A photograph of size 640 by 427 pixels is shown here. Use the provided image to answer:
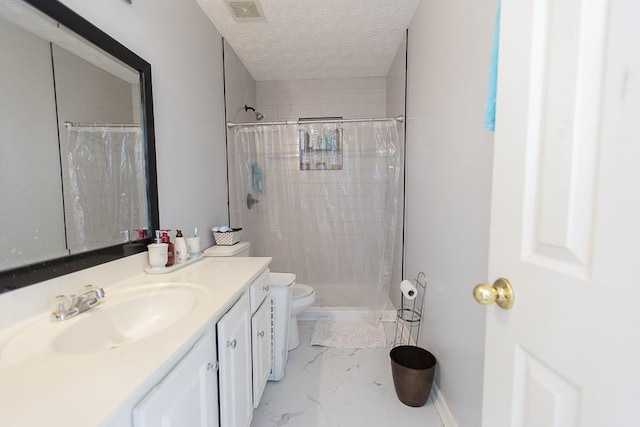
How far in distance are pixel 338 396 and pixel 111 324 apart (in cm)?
130

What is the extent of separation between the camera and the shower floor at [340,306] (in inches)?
102

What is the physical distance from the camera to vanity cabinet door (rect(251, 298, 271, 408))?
4.49ft

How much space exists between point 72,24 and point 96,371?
1.15 meters

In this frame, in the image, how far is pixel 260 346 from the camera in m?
1.46

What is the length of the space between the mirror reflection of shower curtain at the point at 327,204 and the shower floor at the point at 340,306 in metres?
0.02

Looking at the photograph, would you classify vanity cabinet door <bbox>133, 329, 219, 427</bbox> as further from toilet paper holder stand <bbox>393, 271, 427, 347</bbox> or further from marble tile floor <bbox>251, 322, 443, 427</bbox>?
toilet paper holder stand <bbox>393, 271, 427, 347</bbox>

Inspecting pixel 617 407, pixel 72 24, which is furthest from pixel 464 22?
pixel 72 24

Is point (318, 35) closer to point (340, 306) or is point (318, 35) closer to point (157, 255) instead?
point (157, 255)

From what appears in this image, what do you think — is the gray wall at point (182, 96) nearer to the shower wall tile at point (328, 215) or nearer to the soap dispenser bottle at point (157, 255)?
the soap dispenser bottle at point (157, 255)

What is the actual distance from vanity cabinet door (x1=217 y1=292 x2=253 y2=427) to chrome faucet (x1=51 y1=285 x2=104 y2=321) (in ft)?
1.39

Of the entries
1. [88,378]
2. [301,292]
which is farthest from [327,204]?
[88,378]

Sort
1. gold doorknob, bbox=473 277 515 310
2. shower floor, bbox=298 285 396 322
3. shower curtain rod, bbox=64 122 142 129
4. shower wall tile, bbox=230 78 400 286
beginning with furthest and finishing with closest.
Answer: shower floor, bbox=298 285 396 322, shower wall tile, bbox=230 78 400 286, shower curtain rod, bbox=64 122 142 129, gold doorknob, bbox=473 277 515 310

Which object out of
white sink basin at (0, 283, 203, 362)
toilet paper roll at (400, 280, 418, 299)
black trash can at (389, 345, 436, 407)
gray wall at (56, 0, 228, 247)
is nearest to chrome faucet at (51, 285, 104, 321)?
white sink basin at (0, 283, 203, 362)

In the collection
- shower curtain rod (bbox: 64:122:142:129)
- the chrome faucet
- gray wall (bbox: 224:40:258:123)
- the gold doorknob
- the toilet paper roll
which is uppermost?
gray wall (bbox: 224:40:258:123)
